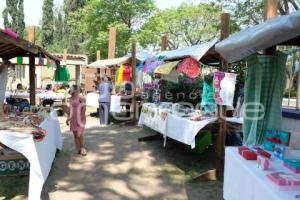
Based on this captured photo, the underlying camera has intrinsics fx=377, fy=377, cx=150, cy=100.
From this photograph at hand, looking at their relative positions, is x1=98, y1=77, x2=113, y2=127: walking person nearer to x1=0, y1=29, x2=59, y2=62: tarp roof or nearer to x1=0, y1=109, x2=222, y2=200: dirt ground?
x1=0, y1=109, x2=222, y2=200: dirt ground

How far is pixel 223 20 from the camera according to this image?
625 cm

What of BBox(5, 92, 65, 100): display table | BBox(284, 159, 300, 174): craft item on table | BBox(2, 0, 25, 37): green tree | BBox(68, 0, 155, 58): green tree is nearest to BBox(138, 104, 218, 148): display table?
BBox(284, 159, 300, 174): craft item on table

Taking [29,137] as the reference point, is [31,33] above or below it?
above

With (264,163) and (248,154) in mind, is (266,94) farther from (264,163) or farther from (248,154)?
(264,163)

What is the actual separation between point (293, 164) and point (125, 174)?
405 centimetres

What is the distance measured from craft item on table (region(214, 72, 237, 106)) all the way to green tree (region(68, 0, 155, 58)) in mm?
21987

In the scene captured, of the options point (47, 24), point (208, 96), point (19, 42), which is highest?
point (47, 24)

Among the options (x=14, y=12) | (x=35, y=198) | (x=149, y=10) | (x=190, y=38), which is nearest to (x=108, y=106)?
(x=35, y=198)

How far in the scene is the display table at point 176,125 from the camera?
669cm

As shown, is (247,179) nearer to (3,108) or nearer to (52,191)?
(52,191)

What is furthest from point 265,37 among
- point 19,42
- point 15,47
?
point 15,47

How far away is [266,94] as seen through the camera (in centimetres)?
471

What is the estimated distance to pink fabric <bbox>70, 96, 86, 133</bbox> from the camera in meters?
7.81

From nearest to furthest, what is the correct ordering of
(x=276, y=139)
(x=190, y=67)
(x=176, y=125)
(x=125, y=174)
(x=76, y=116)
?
1. (x=276, y=139)
2. (x=125, y=174)
3. (x=176, y=125)
4. (x=190, y=67)
5. (x=76, y=116)
